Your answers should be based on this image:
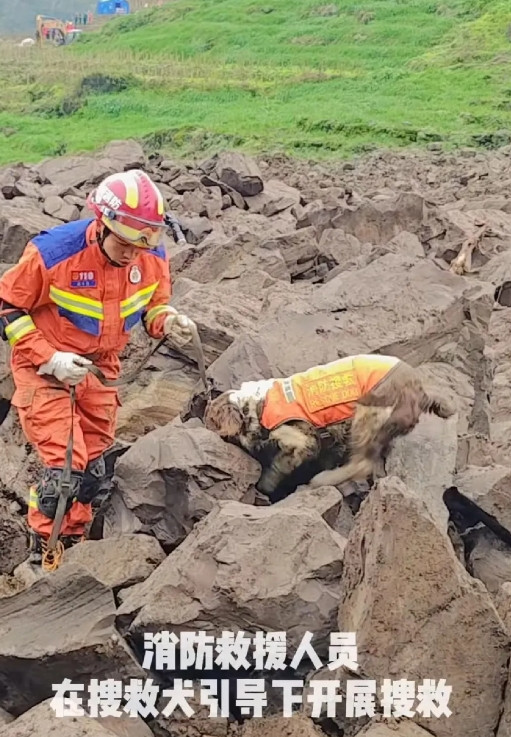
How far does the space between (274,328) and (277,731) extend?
285 centimetres

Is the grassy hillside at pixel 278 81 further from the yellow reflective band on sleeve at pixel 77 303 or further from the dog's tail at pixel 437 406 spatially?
the yellow reflective band on sleeve at pixel 77 303

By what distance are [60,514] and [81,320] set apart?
2.64ft

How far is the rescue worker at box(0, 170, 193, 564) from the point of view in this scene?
170 inches

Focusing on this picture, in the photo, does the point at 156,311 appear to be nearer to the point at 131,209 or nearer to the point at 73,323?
the point at 73,323

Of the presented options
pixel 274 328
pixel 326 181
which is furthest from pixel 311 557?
pixel 326 181

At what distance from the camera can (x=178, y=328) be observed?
4758 mm

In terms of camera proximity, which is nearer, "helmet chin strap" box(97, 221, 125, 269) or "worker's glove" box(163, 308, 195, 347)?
"helmet chin strap" box(97, 221, 125, 269)

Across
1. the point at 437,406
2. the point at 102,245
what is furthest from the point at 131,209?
the point at 437,406

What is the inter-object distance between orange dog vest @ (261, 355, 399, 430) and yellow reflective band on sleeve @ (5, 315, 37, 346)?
3.60 ft

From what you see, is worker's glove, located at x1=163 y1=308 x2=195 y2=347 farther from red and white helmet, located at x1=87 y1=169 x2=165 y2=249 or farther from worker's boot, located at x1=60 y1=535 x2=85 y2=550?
worker's boot, located at x1=60 y1=535 x2=85 y2=550

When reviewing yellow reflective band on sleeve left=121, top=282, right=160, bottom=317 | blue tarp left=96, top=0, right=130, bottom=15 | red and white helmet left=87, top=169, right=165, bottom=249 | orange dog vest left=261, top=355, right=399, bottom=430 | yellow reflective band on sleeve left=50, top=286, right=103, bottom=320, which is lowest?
blue tarp left=96, top=0, right=130, bottom=15

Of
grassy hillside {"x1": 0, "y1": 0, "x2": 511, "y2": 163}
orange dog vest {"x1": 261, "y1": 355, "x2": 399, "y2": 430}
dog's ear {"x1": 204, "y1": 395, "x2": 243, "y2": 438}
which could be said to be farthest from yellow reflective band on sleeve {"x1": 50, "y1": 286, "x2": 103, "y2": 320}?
grassy hillside {"x1": 0, "y1": 0, "x2": 511, "y2": 163}

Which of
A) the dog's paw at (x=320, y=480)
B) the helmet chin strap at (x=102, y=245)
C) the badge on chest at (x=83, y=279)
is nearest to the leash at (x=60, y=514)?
the badge on chest at (x=83, y=279)

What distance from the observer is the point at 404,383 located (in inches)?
191
